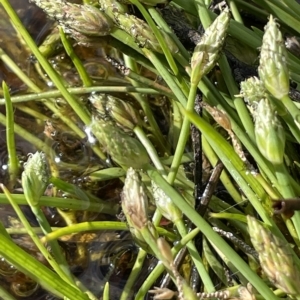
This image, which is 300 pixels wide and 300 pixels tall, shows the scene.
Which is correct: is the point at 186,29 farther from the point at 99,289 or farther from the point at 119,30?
the point at 99,289

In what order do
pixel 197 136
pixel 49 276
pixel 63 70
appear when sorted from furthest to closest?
pixel 63 70 → pixel 197 136 → pixel 49 276

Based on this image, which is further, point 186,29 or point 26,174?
point 186,29

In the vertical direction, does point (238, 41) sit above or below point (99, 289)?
above

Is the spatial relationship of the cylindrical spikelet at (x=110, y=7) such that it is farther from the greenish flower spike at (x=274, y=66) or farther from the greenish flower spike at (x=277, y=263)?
the greenish flower spike at (x=277, y=263)

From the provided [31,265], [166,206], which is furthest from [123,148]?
[31,265]

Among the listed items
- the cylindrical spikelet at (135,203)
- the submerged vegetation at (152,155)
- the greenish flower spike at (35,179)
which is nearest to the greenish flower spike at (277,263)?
the submerged vegetation at (152,155)

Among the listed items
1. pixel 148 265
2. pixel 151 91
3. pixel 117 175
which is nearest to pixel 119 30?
pixel 151 91

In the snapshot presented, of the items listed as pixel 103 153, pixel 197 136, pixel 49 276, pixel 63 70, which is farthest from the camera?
pixel 63 70

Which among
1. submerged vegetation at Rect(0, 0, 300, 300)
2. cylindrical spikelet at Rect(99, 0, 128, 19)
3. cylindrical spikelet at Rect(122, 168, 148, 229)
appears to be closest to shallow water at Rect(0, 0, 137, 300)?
submerged vegetation at Rect(0, 0, 300, 300)
